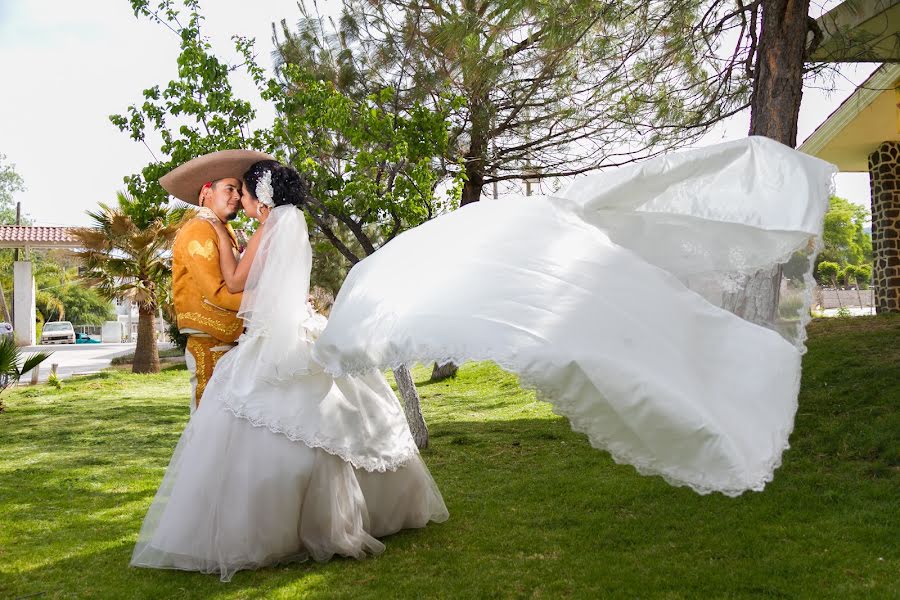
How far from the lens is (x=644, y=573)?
3852 mm

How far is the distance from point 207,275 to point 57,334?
132 feet

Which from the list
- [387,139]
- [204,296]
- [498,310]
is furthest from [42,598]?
[387,139]

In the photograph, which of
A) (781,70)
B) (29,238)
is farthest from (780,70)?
(29,238)

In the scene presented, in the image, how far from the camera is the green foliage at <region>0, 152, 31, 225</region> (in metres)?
55.4

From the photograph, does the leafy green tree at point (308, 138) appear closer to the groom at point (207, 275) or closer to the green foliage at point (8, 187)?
the groom at point (207, 275)

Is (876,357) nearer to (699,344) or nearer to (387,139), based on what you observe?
(387,139)

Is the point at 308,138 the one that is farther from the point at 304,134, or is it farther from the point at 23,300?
the point at 23,300

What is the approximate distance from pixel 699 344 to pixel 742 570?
1.30 m

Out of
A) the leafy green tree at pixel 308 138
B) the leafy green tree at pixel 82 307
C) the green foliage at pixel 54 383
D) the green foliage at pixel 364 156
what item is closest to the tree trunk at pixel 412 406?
the leafy green tree at pixel 308 138

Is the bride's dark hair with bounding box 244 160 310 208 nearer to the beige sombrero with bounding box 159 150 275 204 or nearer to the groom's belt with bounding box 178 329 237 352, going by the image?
the beige sombrero with bounding box 159 150 275 204

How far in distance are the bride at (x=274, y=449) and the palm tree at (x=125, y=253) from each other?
14754 mm

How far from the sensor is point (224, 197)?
4.50m

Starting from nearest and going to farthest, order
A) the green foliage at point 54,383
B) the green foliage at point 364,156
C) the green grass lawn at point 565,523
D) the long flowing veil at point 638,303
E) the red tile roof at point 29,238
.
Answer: the long flowing veil at point 638,303 < the green grass lawn at point 565,523 < the green foliage at point 364,156 < the green foliage at point 54,383 < the red tile roof at point 29,238

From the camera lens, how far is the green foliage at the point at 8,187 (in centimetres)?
5538
